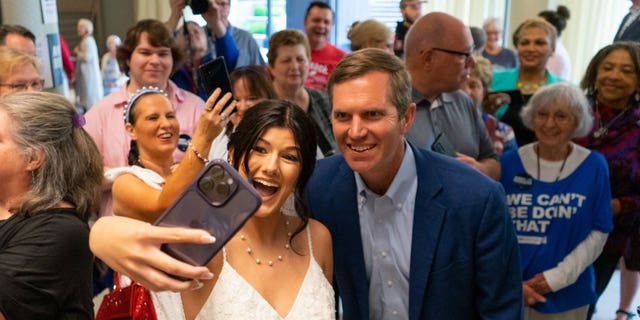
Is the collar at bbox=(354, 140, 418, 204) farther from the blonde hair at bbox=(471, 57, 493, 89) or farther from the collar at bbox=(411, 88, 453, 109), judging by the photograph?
the blonde hair at bbox=(471, 57, 493, 89)

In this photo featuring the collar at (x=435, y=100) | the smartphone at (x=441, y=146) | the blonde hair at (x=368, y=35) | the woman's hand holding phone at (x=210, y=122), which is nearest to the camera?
the woman's hand holding phone at (x=210, y=122)

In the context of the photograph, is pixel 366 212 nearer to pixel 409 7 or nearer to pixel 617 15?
pixel 409 7

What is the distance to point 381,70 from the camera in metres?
1.65

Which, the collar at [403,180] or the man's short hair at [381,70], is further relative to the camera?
the collar at [403,180]

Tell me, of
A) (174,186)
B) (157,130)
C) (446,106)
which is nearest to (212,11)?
(157,130)

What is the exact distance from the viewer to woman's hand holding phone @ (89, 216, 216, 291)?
0.85 meters

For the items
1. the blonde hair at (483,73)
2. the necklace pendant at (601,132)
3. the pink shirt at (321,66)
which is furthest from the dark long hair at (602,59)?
the pink shirt at (321,66)

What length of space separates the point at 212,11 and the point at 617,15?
5.47 m

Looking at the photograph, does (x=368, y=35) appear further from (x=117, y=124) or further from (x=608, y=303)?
(x=608, y=303)

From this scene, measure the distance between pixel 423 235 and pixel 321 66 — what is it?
2918mm

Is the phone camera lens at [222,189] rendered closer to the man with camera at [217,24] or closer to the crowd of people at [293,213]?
the crowd of people at [293,213]

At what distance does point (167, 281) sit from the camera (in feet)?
2.87

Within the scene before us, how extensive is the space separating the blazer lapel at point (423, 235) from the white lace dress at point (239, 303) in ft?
0.77

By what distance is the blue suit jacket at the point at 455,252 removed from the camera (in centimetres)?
168
